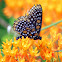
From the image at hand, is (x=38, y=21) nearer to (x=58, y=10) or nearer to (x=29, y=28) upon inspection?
(x=29, y=28)

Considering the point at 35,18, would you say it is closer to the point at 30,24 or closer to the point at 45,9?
the point at 30,24

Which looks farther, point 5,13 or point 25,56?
point 5,13

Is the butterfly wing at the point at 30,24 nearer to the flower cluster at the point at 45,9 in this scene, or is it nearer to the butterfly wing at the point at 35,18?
the butterfly wing at the point at 35,18

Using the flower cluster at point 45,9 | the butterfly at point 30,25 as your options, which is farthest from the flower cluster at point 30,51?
the flower cluster at point 45,9

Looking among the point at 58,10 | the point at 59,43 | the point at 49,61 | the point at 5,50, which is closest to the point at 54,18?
the point at 58,10

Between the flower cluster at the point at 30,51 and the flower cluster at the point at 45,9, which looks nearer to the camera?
the flower cluster at the point at 30,51

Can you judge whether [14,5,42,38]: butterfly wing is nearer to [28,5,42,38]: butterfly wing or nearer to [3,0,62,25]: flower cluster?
[28,5,42,38]: butterfly wing

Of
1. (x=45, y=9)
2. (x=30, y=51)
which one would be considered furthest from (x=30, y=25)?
(x=45, y=9)

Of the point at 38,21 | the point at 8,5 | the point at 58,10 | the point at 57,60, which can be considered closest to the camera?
the point at 57,60
